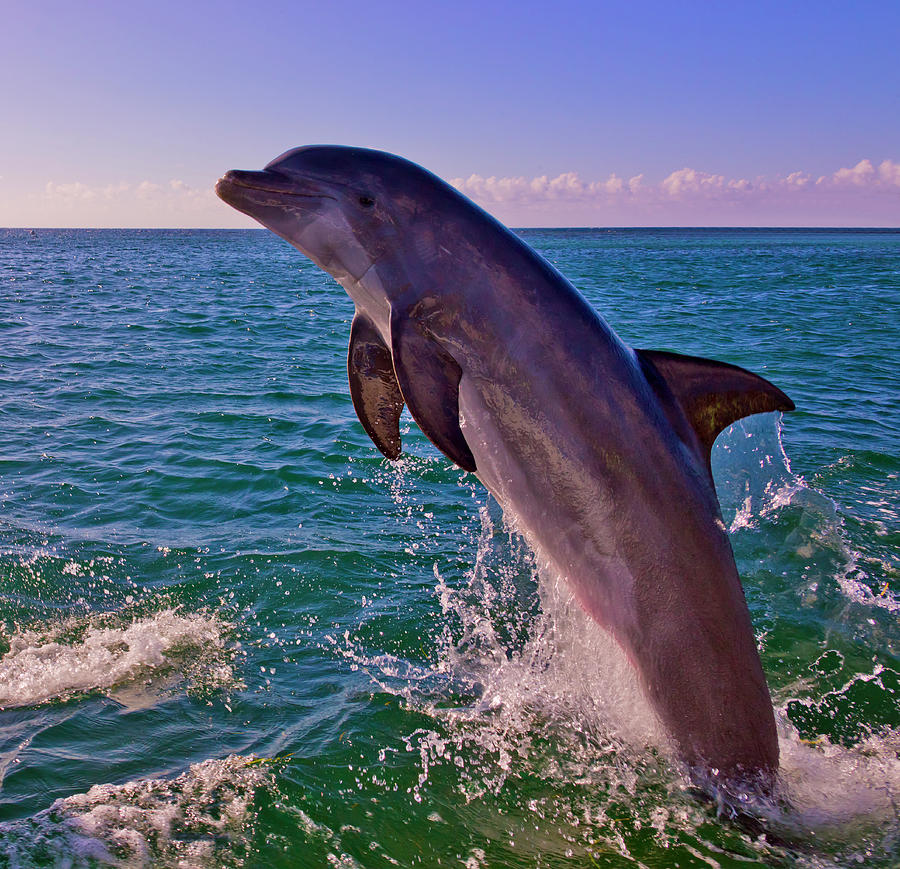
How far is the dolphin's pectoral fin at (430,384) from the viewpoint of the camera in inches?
163

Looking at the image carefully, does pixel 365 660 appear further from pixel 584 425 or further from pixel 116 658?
pixel 584 425

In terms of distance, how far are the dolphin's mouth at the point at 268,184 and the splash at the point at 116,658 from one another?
11.2 feet

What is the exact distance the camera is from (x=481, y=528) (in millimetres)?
8859

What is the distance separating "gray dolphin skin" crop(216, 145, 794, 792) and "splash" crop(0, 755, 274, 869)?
2221mm

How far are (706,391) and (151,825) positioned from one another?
12.3 feet

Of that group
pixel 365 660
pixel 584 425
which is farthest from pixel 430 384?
pixel 365 660

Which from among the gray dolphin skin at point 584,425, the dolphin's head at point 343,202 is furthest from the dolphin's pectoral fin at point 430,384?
the dolphin's head at point 343,202

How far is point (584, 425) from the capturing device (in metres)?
4.25

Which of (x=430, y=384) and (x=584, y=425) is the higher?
(x=430, y=384)

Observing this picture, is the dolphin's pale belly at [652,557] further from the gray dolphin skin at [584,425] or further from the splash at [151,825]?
the splash at [151,825]

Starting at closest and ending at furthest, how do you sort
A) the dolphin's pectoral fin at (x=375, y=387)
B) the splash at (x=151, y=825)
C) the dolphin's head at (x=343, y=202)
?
the splash at (x=151, y=825) < the dolphin's head at (x=343, y=202) < the dolphin's pectoral fin at (x=375, y=387)

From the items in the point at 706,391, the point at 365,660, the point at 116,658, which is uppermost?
the point at 706,391

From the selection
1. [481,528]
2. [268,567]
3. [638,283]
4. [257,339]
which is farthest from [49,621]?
[638,283]

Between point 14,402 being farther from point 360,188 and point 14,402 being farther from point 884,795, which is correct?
point 884,795
